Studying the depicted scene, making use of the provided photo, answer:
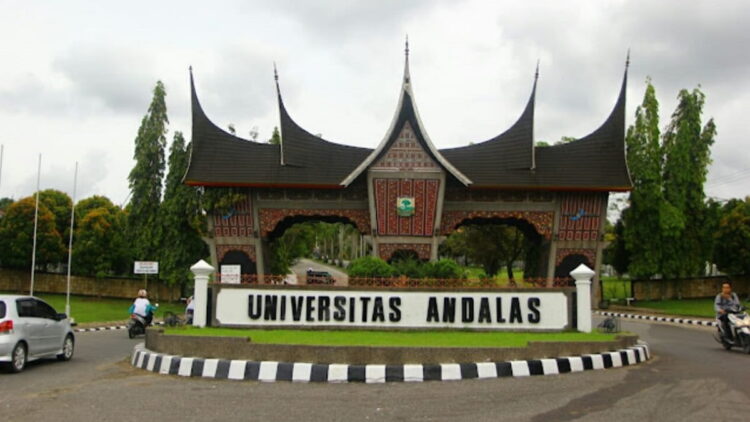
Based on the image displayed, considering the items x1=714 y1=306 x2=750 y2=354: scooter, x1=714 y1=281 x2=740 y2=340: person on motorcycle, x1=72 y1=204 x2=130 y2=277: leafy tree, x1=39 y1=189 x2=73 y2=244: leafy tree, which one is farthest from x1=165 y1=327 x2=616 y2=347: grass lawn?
x1=39 y1=189 x2=73 y2=244: leafy tree

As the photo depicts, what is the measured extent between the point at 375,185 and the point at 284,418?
58.9ft

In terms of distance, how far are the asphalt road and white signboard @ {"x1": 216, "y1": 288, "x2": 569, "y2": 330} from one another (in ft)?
7.07

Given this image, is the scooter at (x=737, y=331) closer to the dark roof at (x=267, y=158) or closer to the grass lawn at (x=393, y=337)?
the grass lawn at (x=393, y=337)

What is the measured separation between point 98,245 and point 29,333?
2510 centimetres

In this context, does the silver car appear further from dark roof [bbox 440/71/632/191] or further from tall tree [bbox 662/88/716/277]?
tall tree [bbox 662/88/716/277]

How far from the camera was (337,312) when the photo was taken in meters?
11.5

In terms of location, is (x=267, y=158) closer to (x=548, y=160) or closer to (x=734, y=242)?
(x=548, y=160)

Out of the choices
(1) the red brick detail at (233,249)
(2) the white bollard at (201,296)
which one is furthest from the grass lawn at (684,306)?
(2) the white bollard at (201,296)

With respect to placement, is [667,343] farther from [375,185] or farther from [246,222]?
[246,222]

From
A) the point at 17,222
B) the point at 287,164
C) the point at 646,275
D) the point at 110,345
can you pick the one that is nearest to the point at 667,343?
the point at 110,345

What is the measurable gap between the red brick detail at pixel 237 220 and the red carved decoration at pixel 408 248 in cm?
495

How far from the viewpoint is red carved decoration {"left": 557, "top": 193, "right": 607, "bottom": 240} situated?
2516 centimetres

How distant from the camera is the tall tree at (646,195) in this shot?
3086 centimetres

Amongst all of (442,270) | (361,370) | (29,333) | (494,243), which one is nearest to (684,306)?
(494,243)
